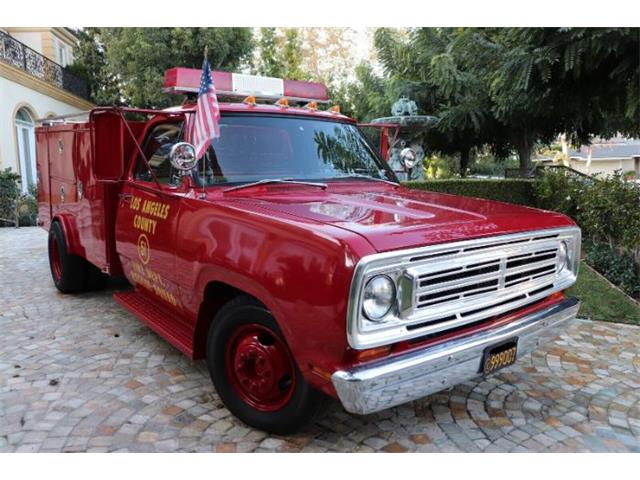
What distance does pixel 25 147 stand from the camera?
16.9 metres

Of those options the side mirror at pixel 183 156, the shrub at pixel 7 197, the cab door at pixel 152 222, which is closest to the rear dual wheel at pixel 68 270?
the cab door at pixel 152 222

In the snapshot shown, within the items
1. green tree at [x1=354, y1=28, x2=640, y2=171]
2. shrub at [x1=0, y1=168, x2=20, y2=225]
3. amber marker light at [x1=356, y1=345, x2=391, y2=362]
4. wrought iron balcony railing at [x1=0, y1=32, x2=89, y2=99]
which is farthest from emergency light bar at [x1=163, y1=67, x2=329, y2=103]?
wrought iron balcony railing at [x1=0, y1=32, x2=89, y2=99]

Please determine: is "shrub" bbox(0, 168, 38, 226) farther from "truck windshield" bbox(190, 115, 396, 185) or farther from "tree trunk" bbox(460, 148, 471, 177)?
"tree trunk" bbox(460, 148, 471, 177)

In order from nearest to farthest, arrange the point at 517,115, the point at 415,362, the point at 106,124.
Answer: the point at 415,362 → the point at 106,124 → the point at 517,115

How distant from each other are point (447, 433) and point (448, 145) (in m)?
16.9

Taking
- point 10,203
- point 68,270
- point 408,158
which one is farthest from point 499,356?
point 10,203

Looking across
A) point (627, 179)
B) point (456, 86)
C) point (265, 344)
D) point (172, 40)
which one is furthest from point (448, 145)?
point (265, 344)

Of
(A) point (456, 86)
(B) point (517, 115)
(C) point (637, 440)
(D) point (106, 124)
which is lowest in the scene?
(C) point (637, 440)

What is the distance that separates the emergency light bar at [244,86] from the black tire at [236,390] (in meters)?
2.15

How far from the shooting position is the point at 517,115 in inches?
497

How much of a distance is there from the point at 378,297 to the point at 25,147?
1777cm

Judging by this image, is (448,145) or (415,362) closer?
(415,362)

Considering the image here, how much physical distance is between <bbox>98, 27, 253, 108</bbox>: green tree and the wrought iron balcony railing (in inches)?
85.6

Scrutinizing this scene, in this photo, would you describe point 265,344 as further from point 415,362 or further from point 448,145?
point 448,145
